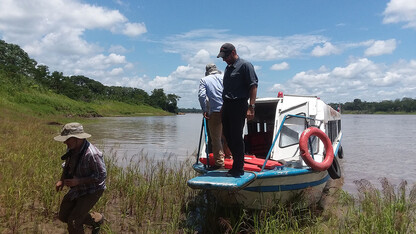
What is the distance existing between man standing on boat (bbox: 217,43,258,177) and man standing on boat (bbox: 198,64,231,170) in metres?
0.47

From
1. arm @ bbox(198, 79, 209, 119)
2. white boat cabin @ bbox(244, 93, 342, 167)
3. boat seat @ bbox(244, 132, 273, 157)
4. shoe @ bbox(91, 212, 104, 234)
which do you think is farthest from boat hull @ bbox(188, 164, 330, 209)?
boat seat @ bbox(244, 132, 273, 157)

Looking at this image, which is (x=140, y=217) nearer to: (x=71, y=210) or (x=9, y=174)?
(x=71, y=210)

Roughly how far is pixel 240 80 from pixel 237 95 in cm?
23

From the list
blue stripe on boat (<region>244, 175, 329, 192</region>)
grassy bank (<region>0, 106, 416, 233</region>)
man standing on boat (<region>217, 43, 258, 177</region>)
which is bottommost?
grassy bank (<region>0, 106, 416, 233</region>)

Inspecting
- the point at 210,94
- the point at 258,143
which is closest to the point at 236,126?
the point at 210,94

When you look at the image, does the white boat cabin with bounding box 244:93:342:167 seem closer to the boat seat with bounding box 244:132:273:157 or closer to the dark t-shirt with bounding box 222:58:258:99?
the boat seat with bounding box 244:132:273:157

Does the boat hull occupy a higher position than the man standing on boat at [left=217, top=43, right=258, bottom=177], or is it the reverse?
the man standing on boat at [left=217, top=43, right=258, bottom=177]

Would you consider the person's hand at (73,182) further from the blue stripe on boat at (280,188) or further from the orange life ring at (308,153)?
the orange life ring at (308,153)

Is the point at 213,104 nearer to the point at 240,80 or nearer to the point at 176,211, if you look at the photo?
the point at 240,80

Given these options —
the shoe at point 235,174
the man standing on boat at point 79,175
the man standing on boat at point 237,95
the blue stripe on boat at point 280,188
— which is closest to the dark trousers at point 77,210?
the man standing on boat at point 79,175

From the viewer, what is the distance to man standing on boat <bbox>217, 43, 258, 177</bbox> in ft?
16.2

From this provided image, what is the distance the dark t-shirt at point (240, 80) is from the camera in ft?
16.1

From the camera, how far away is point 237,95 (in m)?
4.96

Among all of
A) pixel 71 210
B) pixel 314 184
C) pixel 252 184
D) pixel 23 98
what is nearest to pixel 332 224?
pixel 314 184
